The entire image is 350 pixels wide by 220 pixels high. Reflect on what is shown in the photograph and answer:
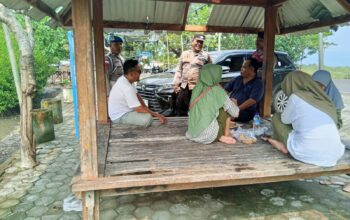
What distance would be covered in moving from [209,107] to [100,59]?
6.11 feet

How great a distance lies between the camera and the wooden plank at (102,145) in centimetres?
263

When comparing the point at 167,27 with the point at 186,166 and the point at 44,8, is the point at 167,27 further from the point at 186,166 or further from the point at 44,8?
the point at 186,166

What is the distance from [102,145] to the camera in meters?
3.25

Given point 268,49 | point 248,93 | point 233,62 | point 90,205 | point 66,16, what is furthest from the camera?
point 233,62

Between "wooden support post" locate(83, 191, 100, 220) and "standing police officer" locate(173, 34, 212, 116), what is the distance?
339cm

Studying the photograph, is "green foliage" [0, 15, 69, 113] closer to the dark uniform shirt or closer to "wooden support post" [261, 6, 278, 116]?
the dark uniform shirt

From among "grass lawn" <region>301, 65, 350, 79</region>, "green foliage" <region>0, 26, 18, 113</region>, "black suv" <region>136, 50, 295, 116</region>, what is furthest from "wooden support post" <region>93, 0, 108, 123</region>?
"grass lawn" <region>301, 65, 350, 79</region>

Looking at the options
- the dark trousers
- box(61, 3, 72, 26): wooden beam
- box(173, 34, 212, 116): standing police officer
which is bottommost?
the dark trousers

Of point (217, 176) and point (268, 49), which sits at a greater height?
point (268, 49)

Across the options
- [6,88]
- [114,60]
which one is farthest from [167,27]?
[6,88]

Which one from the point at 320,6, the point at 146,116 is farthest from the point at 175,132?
the point at 320,6

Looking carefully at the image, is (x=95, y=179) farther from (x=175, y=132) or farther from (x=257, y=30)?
(x=257, y=30)

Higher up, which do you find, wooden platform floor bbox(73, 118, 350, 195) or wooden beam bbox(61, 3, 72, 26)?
wooden beam bbox(61, 3, 72, 26)

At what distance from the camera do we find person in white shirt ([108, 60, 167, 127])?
3900 mm
